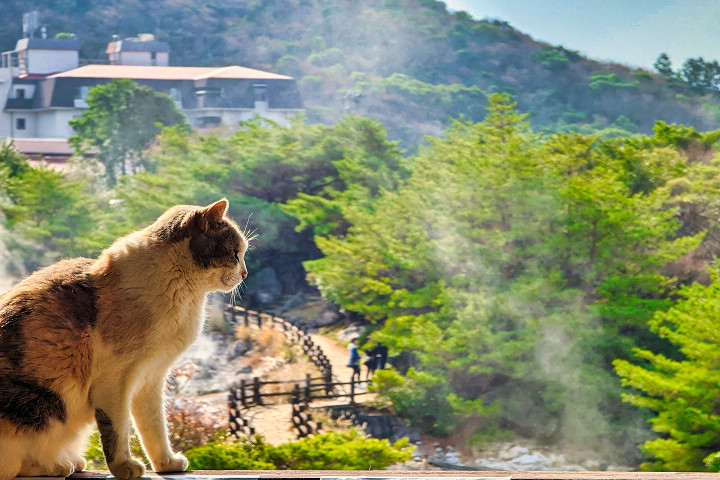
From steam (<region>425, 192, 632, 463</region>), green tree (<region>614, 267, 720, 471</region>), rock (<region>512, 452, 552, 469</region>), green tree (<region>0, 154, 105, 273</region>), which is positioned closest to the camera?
green tree (<region>614, 267, 720, 471</region>)

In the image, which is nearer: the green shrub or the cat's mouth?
the cat's mouth

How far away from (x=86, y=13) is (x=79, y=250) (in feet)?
→ 14.8

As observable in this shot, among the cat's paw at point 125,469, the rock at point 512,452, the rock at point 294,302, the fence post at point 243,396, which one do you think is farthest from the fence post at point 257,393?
the cat's paw at point 125,469

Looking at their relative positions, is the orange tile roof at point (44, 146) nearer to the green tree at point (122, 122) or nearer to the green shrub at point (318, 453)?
the green tree at point (122, 122)

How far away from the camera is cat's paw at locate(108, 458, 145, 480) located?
2.68 feet

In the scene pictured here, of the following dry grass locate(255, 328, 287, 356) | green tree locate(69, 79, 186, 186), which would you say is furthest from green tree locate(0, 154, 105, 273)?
dry grass locate(255, 328, 287, 356)

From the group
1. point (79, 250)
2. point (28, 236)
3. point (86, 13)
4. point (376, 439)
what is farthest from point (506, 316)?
point (86, 13)

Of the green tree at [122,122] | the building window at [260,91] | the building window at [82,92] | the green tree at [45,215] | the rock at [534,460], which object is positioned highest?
the building window at [260,91]

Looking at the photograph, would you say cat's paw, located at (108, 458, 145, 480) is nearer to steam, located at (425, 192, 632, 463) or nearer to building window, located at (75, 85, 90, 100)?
steam, located at (425, 192, 632, 463)

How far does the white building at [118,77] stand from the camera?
33.8ft

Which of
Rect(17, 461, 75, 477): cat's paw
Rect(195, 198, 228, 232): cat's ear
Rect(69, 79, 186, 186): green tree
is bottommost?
Rect(17, 461, 75, 477): cat's paw

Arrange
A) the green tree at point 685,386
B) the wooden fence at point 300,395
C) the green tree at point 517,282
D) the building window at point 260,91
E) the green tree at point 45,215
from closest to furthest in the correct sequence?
the green tree at point 685,386 → the wooden fence at point 300,395 → the green tree at point 517,282 → the green tree at point 45,215 → the building window at point 260,91

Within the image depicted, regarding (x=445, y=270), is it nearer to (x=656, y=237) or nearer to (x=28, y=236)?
(x=656, y=237)

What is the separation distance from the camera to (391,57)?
1155 centimetres
